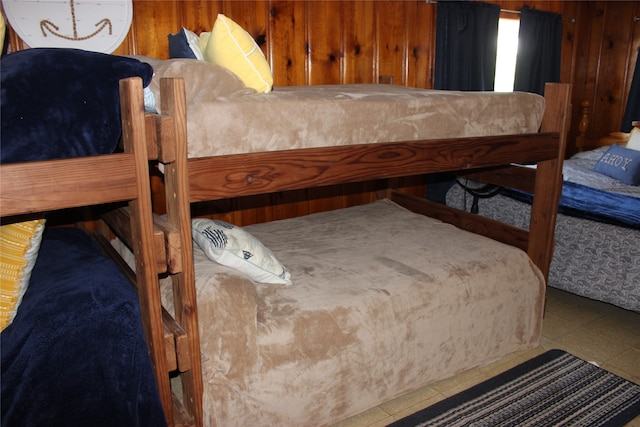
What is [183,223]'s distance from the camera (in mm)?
1369

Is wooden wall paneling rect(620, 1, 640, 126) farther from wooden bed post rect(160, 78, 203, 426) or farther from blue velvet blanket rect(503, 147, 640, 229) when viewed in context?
wooden bed post rect(160, 78, 203, 426)

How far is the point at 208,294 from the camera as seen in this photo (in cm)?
152

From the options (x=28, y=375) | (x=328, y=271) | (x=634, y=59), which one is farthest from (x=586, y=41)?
(x=28, y=375)

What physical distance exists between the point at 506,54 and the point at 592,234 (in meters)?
2.03

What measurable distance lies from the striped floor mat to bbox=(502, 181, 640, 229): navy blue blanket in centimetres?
78

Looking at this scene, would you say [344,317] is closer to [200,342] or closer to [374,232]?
[200,342]

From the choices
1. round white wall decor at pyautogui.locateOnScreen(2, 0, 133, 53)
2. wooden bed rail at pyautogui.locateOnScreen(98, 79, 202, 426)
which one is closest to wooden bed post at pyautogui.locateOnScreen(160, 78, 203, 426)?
wooden bed rail at pyautogui.locateOnScreen(98, 79, 202, 426)

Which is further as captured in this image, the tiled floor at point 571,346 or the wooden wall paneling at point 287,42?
the wooden wall paneling at point 287,42

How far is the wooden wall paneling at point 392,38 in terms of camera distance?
10.4 ft

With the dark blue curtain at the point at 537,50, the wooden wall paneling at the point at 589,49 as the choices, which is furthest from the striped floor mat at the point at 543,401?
the wooden wall paneling at the point at 589,49

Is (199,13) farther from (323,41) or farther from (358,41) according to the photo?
(358,41)

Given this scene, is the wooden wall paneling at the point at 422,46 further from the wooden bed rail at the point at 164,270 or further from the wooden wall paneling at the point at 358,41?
the wooden bed rail at the point at 164,270

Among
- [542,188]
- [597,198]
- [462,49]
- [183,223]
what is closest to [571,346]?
[542,188]

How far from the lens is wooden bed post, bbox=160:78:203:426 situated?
129 cm
